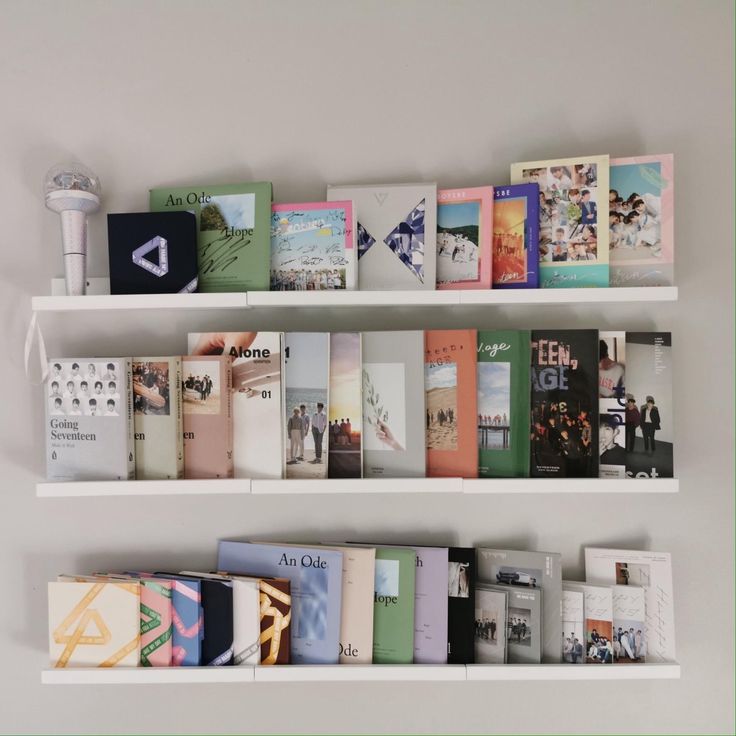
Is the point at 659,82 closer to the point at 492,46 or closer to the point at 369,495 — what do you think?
the point at 492,46

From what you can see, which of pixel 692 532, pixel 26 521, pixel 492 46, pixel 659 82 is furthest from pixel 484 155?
pixel 26 521

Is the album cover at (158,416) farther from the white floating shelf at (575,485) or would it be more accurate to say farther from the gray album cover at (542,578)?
the gray album cover at (542,578)

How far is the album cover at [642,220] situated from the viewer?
46.8 inches

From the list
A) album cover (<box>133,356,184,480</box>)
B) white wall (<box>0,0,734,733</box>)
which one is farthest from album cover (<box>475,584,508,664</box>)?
album cover (<box>133,356,184,480</box>)

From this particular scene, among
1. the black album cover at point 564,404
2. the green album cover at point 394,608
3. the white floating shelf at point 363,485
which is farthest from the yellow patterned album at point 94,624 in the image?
the black album cover at point 564,404

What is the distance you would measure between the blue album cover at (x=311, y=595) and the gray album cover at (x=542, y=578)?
13.1 inches

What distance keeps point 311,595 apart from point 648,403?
0.80 m

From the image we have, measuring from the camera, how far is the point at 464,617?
1.21 m

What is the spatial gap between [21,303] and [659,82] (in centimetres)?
147

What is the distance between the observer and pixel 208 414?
120cm

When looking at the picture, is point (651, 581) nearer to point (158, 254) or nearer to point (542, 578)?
point (542, 578)

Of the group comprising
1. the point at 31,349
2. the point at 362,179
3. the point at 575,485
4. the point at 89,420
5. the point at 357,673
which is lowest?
the point at 357,673

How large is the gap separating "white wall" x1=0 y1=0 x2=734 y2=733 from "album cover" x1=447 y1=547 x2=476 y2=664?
0.07 metres

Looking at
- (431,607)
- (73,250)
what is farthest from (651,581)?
(73,250)
